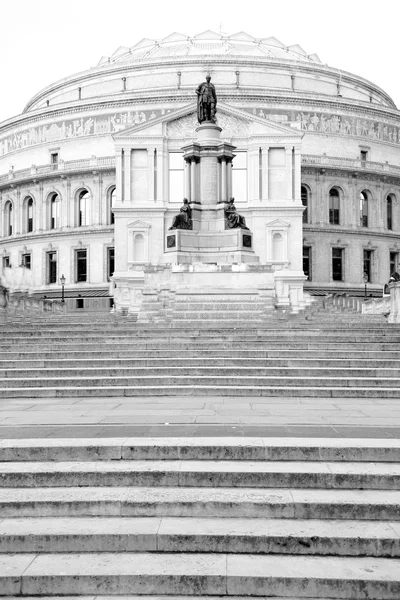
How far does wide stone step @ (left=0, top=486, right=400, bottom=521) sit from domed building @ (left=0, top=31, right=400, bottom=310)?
176 feet

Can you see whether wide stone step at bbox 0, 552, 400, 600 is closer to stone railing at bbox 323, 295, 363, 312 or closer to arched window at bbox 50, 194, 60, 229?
stone railing at bbox 323, 295, 363, 312

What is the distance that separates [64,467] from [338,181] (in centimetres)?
6656

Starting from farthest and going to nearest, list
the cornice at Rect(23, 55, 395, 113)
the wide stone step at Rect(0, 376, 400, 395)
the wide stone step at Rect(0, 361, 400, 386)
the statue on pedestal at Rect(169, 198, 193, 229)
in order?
the cornice at Rect(23, 55, 395, 113), the statue on pedestal at Rect(169, 198, 193, 229), the wide stone step at Rect(0, 361, 400, 386), the wide stone step at Rect(0, 376, 400, 395)

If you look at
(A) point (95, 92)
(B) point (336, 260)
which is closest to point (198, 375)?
(B) point (336, 260)

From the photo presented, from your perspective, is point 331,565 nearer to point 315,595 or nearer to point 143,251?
point 315,595

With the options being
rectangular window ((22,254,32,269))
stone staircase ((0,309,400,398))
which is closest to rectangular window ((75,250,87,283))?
rectangular window ((22,254,32,269))

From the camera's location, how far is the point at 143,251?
206 feet

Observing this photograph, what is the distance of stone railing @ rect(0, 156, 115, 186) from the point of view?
7069cm

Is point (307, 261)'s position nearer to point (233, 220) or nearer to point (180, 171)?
point (180, 171)

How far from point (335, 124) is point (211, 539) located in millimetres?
70322

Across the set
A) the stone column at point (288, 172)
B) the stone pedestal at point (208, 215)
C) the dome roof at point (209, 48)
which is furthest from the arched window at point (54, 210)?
the stone pedestal at point (208, 215)

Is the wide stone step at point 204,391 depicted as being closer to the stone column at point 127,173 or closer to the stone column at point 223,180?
the stone column at point 223,180

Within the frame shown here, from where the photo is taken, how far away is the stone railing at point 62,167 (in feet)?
232

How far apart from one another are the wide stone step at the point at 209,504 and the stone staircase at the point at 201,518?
0.04 ft
